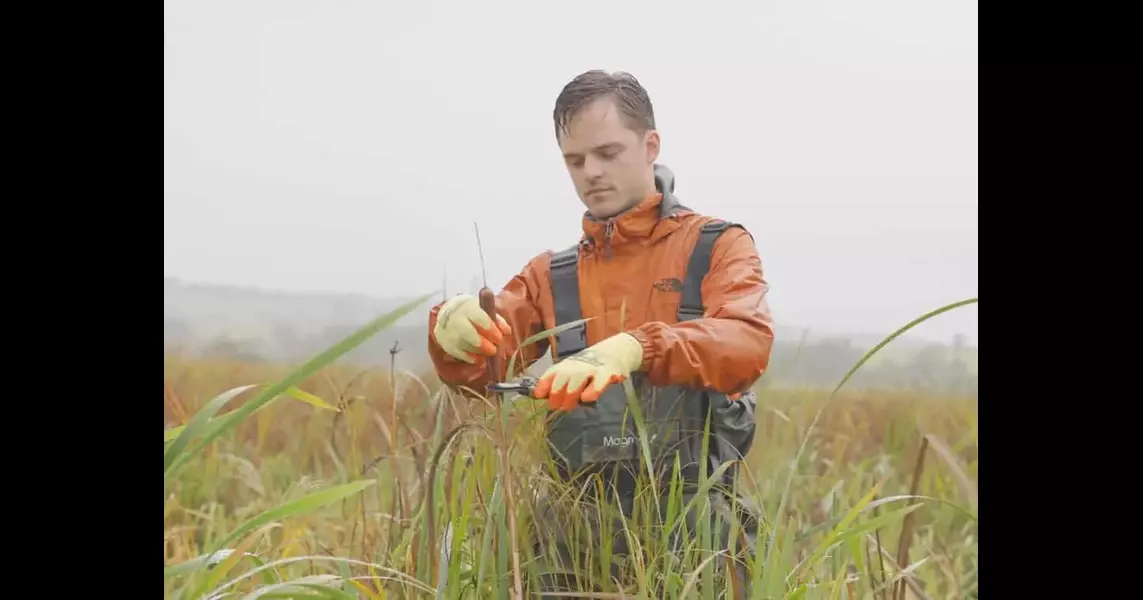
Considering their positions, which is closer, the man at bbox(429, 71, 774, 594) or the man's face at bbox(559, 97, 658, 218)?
the man at bbox(429, 71, 774, 594)

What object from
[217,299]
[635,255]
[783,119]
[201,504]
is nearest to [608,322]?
[635,255]

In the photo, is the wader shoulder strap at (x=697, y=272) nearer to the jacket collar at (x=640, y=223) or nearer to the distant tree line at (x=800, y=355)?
the jacket collar at (x=640, y=223)

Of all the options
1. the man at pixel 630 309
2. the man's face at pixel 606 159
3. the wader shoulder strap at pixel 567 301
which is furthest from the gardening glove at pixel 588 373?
the man's face at pixel 606 159

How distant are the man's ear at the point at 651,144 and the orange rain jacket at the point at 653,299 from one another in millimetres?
41

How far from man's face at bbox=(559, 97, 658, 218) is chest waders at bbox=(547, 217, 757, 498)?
0.12m

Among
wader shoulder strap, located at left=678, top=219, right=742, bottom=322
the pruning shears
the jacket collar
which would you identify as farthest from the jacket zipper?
the pruning shears

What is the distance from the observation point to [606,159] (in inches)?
47.8

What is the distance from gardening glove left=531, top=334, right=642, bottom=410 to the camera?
1.04 metres

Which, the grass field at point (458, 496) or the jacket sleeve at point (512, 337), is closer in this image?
the grass field at point (458, 496)

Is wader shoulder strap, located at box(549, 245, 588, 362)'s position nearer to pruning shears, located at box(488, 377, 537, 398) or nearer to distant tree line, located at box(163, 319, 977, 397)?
pruning shears, located at box(488, 377, 537, 398)

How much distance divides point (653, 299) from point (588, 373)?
0.20 metres

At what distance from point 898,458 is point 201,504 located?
1134 mm

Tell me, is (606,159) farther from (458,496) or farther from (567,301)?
(458,496)

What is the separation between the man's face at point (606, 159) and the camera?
1212 mm
